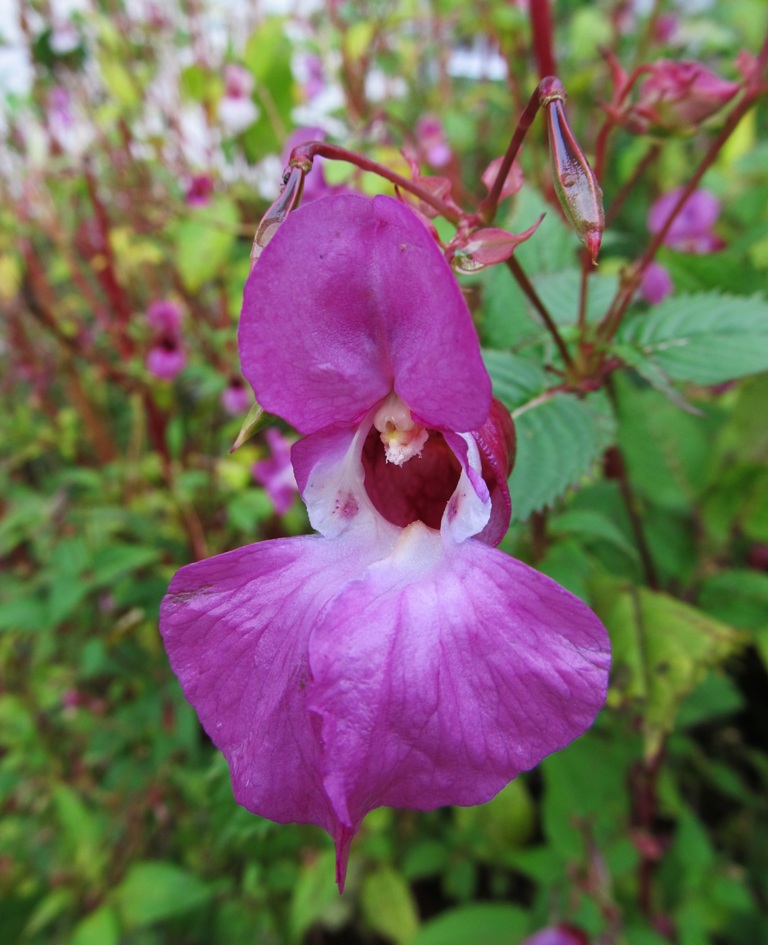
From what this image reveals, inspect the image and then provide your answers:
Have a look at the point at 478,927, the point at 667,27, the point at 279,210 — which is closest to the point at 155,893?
the point at 478,927

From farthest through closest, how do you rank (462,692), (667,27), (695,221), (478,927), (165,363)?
(667,27)
(165,363)
(695,221)
(478,927)
(462,692)

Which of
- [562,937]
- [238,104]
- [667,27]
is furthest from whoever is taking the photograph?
[667,27]

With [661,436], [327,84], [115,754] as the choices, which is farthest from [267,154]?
[115,754]

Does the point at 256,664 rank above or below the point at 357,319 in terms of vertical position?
below

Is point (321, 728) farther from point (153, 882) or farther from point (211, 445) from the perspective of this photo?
point (211, 445)

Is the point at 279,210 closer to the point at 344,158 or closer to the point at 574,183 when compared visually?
the point at 344,158

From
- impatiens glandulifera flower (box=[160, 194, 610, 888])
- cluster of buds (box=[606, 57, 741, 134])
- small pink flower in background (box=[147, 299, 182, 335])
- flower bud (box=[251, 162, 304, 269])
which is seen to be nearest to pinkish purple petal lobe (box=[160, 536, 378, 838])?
impatiens glandulifera flower (box=[160, 194, 610, 888])

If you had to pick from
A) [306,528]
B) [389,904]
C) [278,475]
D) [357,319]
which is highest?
[357,319]

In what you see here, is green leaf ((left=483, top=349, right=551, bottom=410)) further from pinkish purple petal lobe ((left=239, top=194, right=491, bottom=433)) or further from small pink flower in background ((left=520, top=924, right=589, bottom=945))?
small pink flower in background ((left=520, top=924, right=589, bottom=945))
